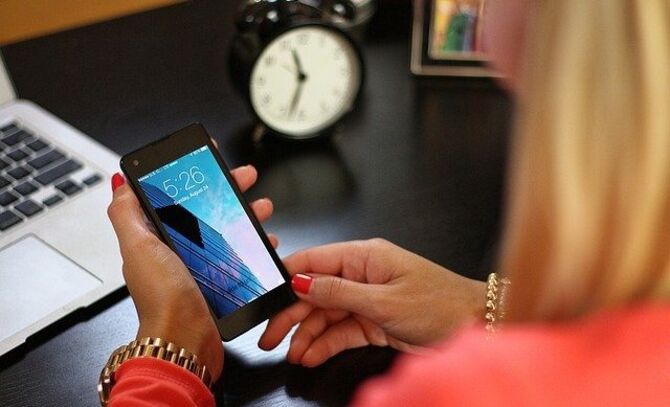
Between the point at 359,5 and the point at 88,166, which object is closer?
the point at 88,166

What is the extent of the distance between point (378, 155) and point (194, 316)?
35cm

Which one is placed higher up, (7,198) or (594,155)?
(594,155)

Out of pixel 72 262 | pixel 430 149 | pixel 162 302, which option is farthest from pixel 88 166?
pixel 430 149

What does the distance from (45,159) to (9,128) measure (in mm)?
84

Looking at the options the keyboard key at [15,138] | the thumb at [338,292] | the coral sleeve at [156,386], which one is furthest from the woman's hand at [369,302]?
the keyboard key at [15,138]

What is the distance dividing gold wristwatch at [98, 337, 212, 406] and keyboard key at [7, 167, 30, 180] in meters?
0.29

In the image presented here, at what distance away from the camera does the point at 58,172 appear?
0.84m

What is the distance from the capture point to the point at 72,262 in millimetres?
762

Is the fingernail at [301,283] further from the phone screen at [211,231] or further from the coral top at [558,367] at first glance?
the coral top at [558,367]

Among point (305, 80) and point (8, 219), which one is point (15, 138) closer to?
point (8, 219)

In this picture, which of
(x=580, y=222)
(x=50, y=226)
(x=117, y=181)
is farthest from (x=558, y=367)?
(x=50, y=226)

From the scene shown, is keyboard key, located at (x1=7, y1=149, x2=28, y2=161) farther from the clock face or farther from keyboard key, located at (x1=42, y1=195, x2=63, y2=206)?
the clock face

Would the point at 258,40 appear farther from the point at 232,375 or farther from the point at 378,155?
the point at 232,375

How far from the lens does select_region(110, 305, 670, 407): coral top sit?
Answer: 0.36 meters
